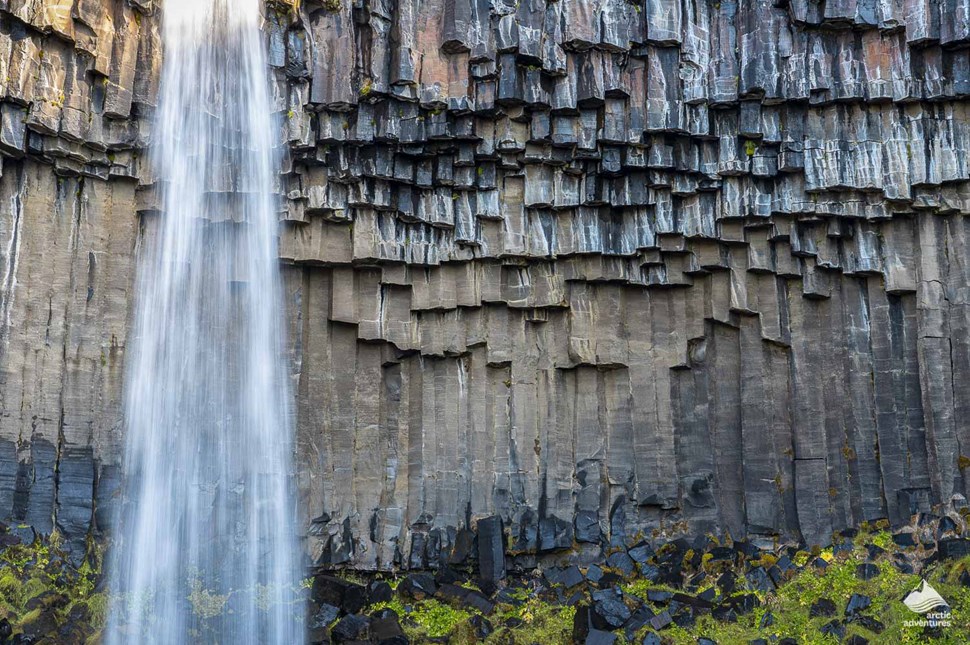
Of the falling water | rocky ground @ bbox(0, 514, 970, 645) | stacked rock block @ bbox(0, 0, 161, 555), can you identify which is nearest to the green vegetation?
rocky ground @ bbox(0, 514, 970, 645)

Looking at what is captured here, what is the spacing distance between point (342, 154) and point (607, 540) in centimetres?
664

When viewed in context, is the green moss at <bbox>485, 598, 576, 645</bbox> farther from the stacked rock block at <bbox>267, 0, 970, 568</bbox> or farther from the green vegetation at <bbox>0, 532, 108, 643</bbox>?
the green vegetation at <bbox>0, 532, 108, 643</bbox>

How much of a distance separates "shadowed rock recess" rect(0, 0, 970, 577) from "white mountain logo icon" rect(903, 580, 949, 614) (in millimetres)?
1551

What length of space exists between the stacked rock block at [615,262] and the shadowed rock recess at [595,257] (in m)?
0.04

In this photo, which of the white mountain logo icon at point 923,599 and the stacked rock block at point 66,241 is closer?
the white mountain logo icon at point 923,599

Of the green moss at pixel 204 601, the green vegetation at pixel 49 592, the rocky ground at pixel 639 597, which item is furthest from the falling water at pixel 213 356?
the rocky ground at pixel 639 597

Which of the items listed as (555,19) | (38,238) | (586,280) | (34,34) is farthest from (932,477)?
(34,34)

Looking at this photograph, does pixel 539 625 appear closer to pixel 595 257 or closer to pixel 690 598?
pixel 690 598

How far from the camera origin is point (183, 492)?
45.3ft

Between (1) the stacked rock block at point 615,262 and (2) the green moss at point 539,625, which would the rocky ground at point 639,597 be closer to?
(2) the green moss at point 539,625

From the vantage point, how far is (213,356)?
14.3m

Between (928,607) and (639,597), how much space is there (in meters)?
3.56

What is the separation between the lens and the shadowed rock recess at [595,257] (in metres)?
14.4

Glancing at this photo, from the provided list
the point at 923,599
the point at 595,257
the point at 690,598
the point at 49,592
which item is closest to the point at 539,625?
the point at 690,598
